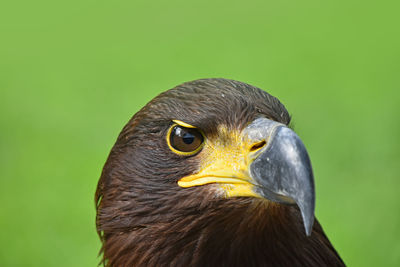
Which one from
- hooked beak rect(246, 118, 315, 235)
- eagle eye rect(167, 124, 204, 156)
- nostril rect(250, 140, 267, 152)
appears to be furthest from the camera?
eagle eye rect(167, 124, 204, 156)

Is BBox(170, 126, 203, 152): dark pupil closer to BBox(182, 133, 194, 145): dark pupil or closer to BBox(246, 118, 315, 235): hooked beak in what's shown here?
BBox(182, 133, 194, 145): dark pupil

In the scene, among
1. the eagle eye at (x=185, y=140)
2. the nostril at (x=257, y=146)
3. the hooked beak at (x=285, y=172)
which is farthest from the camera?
the eagle eye at (x=185, y=140)

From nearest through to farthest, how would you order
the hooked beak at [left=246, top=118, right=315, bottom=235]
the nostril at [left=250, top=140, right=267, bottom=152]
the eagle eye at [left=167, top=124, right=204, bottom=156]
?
the hooked beak at [left=246, top=118, right=315, bottom=235]
the nostril at [left=250, top=140, right=267, bottom=152]
the eagle eye at [left=167, top=124, right=204, bottom=156]

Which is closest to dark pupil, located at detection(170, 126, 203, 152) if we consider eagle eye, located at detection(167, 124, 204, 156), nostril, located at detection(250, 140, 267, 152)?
eagle eye, located at detection(167, 124, 204, 156)

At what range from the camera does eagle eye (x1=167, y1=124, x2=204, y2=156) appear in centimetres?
342

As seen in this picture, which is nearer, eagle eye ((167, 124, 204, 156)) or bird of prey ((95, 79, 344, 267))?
bird of prey ((95, 79, 344, 267))

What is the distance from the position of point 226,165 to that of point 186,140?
0.82 ft

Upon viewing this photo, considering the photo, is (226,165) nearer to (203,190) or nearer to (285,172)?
(203,190)

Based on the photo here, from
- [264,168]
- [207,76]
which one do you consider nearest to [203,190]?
[264,168]

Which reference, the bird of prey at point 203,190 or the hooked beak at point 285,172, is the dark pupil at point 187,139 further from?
the hooked beak at point 285,172

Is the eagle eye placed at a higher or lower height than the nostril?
higher

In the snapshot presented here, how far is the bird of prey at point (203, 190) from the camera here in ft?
10.8

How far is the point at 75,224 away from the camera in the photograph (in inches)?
297

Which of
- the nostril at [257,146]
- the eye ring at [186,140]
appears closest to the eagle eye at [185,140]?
the eye ring at [186,140]
